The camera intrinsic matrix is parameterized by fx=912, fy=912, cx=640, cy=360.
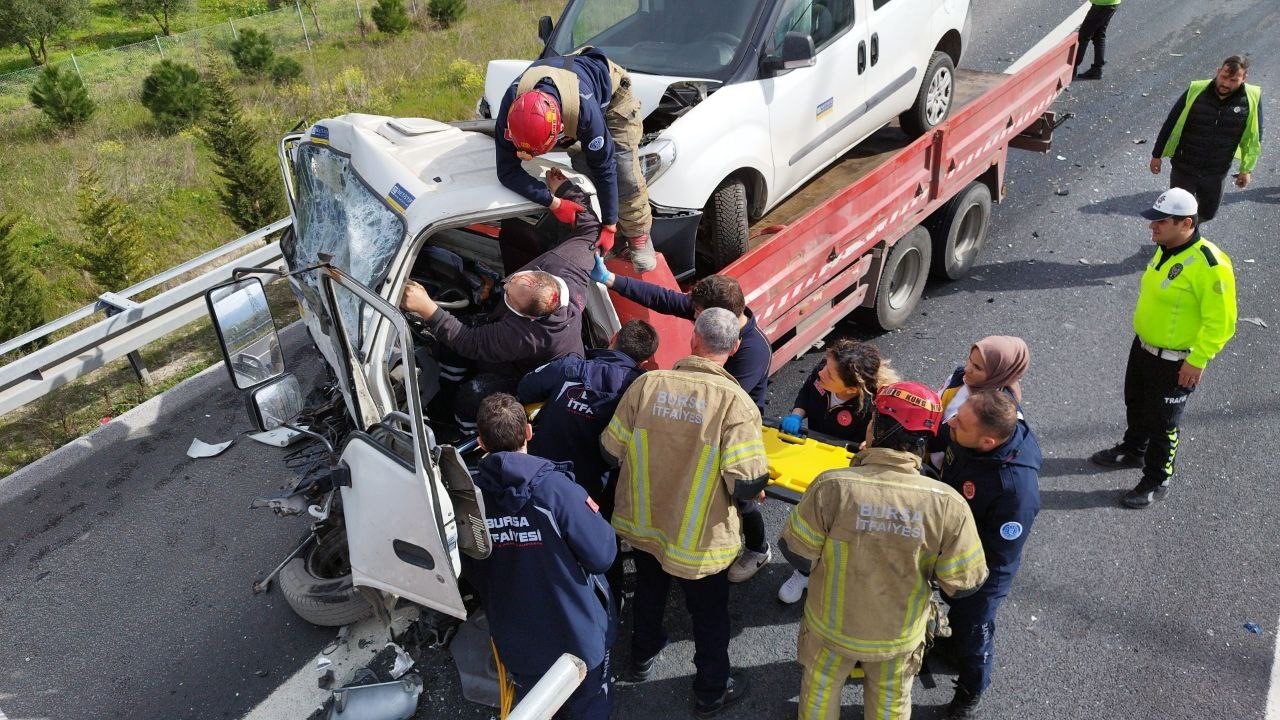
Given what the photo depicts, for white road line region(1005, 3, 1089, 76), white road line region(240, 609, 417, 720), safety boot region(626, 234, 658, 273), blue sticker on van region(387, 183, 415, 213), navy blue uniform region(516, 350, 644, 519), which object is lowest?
white road line region(240, 609, 417, 720)

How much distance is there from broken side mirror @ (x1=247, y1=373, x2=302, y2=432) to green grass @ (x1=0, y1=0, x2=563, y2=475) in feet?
11.7

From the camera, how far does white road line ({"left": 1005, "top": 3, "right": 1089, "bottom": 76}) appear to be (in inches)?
438

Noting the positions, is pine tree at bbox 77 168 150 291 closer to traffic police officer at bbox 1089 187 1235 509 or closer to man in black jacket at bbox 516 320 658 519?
man in black jacket at bbox 516 320 658 519

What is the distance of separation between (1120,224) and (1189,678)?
202 inches

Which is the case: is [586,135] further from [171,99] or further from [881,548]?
[171,99]

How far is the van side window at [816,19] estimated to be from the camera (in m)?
5.51

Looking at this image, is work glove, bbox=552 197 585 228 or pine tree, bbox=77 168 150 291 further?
pine tree, bbox=77 168 150 291

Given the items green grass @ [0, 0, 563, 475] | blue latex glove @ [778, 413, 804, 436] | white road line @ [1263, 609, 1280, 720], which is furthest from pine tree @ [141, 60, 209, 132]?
white road line @ [1263, 609, 1280, 720]

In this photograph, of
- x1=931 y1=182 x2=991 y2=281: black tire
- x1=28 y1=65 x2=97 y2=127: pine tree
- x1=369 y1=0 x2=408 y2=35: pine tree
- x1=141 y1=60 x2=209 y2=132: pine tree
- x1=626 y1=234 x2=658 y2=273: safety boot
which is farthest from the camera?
x1=369 y1=0 x2=408 y2=35: pine tree

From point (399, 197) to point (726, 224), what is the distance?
6.46 ft

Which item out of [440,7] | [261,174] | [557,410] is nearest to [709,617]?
[557,410]

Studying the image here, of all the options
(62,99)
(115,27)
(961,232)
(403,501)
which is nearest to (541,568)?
(403,501)

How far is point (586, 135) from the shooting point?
4457 mm

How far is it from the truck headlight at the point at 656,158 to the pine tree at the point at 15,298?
6.05 m
